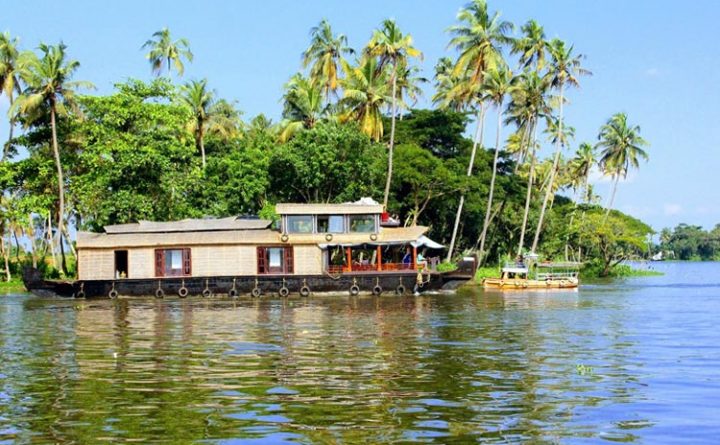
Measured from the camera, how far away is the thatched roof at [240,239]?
35469 millimetres

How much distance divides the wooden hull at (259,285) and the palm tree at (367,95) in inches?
547

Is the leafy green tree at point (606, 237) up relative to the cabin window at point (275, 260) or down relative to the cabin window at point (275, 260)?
up

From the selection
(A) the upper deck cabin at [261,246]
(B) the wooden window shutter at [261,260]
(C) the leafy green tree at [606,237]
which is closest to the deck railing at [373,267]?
(A) the upper deck cabin at [261,246]

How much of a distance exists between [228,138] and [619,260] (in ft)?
96.3

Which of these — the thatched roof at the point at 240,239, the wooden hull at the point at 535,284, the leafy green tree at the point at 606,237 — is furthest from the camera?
the leafy green tree at the point at 606,237

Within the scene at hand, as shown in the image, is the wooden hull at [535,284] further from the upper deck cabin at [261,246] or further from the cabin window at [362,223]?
the cabin window at [362,223]

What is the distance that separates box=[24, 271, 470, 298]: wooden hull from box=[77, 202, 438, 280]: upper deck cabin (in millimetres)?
441

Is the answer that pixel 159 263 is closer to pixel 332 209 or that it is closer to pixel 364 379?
pixel 332 209

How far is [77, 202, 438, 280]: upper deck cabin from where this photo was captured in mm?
35531

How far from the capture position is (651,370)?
45.2 feet

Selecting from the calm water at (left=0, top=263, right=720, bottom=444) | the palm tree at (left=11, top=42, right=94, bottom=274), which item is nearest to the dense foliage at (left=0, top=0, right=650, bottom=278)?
the palm tree at (left=11, top=42, right=94, bottom=274)

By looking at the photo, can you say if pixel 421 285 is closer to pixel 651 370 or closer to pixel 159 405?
pixel 651 370

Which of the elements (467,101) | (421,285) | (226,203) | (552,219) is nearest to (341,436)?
(421,285)

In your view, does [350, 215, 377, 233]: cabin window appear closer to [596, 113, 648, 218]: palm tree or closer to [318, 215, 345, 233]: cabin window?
[318, 215, 345, 233]: cabin window
